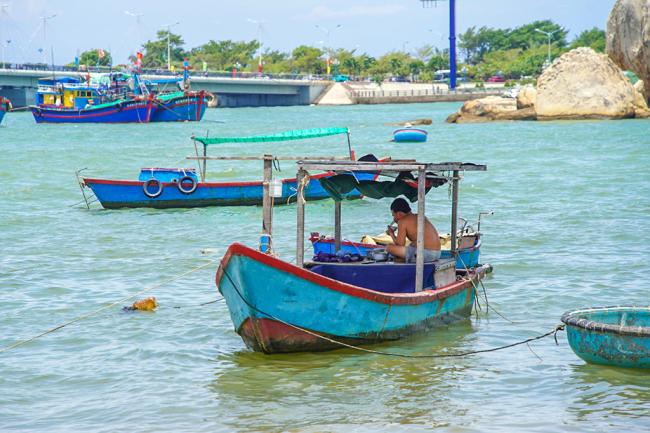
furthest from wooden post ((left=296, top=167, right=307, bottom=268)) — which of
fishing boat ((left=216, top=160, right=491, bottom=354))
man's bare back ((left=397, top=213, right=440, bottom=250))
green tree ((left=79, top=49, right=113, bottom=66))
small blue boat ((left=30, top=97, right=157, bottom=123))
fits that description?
green tree ((left=79, top=49, right=113, bottom=66))

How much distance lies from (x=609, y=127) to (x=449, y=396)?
155 feet

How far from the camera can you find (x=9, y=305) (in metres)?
14.4

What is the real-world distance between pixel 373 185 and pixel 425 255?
43.0 inches

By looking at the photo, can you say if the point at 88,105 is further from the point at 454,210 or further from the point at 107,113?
the point at 454,210

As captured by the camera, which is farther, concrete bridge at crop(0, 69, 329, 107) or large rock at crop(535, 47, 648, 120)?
concrete bridge at crop(0, 69, 329, 107)

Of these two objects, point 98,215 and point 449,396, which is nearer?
point 449,396

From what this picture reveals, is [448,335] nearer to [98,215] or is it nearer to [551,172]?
[98,215]

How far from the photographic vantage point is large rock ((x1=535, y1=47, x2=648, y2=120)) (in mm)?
58844

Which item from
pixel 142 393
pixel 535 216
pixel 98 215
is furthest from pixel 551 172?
pixel 142 393

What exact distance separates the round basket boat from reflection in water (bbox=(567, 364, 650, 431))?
4.5 inches

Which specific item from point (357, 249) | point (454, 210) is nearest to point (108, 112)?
point (357, 249)

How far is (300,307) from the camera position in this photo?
1034 centimetres

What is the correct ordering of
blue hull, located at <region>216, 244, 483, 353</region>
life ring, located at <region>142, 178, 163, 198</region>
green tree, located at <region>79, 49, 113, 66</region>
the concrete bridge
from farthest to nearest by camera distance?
green tree, located at <region>79, 49, 113, 66</region> < the concrete bridge < life ring, located at <region>142, 178, 163, 198</region> < blue hull, located at <region>216, 244, 483, 353</region>

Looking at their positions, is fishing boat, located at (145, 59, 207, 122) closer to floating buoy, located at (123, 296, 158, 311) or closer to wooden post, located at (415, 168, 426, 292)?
floating buoy, located at (123, 296, 158, 311)
